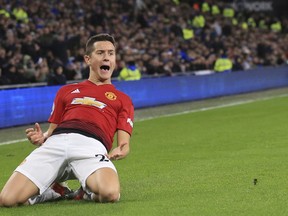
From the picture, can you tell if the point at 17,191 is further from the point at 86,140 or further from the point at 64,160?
the point at 86,140

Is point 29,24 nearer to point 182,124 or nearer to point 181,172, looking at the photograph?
point 182,124

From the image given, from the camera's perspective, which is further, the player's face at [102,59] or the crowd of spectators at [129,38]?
the crowd of spectators at [129,38]

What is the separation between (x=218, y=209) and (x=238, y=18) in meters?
38.1

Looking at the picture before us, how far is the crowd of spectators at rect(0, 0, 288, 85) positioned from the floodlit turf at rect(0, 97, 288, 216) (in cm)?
539

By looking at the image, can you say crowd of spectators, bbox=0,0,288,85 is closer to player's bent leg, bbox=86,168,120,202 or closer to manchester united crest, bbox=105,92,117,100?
manchester united crest, bbox=105,92,117,100

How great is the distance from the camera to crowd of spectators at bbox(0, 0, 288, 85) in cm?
2455

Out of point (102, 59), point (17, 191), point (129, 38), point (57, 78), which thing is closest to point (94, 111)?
point (102, 59)

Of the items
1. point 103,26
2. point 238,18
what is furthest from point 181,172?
point 238,18

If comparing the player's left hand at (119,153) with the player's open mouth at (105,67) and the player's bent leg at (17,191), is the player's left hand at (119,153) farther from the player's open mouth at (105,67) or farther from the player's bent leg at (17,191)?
the player's open mouth at (105,67)

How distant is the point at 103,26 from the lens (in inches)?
1259

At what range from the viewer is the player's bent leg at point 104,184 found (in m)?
8.57

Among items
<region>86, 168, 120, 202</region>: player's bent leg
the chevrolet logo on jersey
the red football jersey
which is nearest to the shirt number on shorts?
<region>86, 168, 120, 202</region>: player's bent leg

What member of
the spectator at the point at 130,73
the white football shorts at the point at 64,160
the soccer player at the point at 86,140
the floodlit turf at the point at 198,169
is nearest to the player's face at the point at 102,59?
the soccer player at the point at 86,140

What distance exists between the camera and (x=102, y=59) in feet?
30.3
